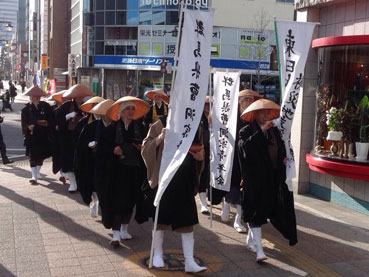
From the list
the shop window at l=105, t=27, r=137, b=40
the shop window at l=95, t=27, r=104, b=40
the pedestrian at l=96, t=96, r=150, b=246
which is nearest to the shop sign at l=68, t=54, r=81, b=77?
the shop window at l=95, t=27, r=104, b=40

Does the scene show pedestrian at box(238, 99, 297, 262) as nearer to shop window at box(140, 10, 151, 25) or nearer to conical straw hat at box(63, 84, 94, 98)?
conical straw hat at box(63, 84, 94, 98)

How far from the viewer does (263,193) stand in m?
5.37

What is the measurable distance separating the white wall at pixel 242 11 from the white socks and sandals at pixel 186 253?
31.5m

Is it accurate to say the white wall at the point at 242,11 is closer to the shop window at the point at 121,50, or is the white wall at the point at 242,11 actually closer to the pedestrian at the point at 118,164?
the shop window at the point at 121,50

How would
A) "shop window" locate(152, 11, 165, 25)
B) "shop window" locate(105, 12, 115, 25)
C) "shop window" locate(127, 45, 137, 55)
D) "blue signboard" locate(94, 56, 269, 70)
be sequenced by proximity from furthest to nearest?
"shop window" locate(105, 12, 115, 25)
"shop window" locate(127, 45, 137, 55)
"shop window" locate(152, 11, 165, 25)
"blue signboard" locate(94, 56, 269, 70)

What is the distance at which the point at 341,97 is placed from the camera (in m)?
8.13

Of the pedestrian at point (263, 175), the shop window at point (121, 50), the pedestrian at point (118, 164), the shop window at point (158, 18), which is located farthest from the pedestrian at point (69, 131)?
the shop window at point (121, 50)

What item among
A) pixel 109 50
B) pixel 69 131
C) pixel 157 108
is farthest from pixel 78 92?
pixel 109 50

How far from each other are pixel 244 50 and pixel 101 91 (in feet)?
42.7

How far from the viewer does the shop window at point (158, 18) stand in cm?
3650

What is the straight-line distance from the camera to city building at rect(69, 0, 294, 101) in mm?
35438

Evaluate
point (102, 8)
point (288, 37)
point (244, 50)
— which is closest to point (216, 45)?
point (244, 50)

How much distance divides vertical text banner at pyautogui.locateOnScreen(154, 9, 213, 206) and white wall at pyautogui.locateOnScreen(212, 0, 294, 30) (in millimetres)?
30815

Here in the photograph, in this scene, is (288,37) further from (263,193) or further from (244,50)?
(244,50)
